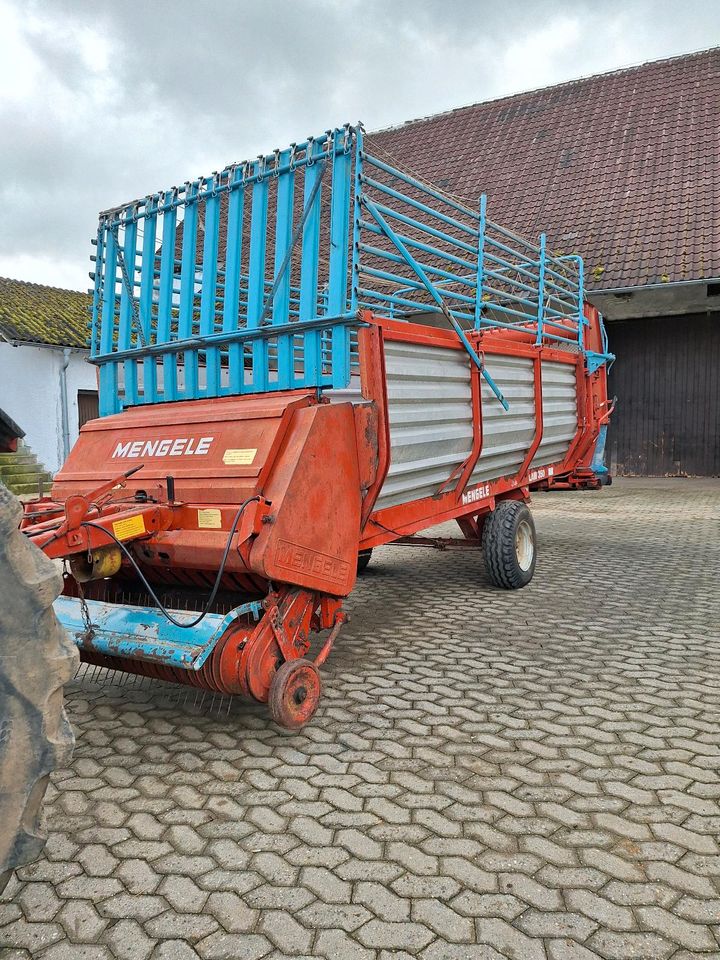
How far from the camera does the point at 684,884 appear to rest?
2172 mm

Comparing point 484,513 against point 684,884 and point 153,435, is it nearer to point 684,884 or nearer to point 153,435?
point 153,435

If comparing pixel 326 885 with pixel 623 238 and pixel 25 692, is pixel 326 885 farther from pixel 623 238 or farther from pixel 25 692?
pixel 623 238

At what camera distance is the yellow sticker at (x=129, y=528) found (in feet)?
9.90

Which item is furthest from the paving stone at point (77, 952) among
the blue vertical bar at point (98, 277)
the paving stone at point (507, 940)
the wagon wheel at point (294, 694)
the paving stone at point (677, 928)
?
the blue vertical bar at point (98, 277)

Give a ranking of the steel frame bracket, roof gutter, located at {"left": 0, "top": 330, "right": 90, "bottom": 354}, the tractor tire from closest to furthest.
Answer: the tractor tire, the steel frame bracket, roof gutter, located at {"left": 0, "top": 330, "right": 90, "bottom": 354}

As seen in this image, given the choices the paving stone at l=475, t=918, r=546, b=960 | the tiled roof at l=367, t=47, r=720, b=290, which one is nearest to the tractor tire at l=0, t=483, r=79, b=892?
the paving stone at l=475, t=918, r=546, b=960

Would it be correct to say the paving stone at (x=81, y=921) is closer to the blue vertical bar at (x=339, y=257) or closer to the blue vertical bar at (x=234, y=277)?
the blue vertical bar at (x=339, y=257)

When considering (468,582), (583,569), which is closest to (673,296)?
(583,569)

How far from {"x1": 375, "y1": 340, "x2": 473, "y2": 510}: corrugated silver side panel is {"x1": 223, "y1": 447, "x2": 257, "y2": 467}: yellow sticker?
33.4 inches

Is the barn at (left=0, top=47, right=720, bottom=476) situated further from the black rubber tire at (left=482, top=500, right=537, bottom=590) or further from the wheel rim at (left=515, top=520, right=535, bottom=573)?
the black rubber tire at (left=482, top=500, right=537, bottom=590)

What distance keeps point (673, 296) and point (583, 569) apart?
8.28 m

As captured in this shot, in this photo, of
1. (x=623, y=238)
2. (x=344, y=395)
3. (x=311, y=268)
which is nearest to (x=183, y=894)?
(x=344, y=395)

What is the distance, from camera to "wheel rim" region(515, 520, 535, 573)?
5.75 metres

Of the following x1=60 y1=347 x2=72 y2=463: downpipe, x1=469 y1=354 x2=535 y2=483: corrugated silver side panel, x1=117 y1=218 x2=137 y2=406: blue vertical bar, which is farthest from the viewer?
x1=60 y1=347 x2=72 y2=463: downpipe
